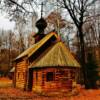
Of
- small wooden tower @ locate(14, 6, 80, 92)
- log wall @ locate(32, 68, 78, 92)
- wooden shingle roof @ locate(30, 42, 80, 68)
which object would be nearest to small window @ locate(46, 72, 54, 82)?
small wooden tower @ locate(14, 6, 80, 92)

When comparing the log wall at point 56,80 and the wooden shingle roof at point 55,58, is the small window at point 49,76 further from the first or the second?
the wooden shingle roof at point 55,58

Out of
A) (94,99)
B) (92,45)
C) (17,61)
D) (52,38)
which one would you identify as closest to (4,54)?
(92,45)

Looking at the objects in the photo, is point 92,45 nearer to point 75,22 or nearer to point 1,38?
point 75,22

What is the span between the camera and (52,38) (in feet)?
108

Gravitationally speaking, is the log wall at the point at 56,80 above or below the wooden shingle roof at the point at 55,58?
below

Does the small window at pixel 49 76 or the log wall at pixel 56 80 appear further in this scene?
the small window at pixel 49 76

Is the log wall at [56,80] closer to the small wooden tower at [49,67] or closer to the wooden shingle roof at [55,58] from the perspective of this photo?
the small wooden tower at [49,67]

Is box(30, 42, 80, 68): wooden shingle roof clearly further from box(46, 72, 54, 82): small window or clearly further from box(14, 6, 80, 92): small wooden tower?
Answer: box(46, 72, 54, 82): small window

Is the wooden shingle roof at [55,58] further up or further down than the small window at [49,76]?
further up

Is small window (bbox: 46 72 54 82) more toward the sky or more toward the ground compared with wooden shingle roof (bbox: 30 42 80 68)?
more toward the ground

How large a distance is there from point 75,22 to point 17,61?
30.4 feet

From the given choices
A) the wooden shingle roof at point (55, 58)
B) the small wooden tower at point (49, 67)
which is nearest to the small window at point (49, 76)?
the small wooden tower at point (49, 67)

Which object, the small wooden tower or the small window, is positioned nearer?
the small wooden tower

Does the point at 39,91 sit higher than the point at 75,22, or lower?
lower
